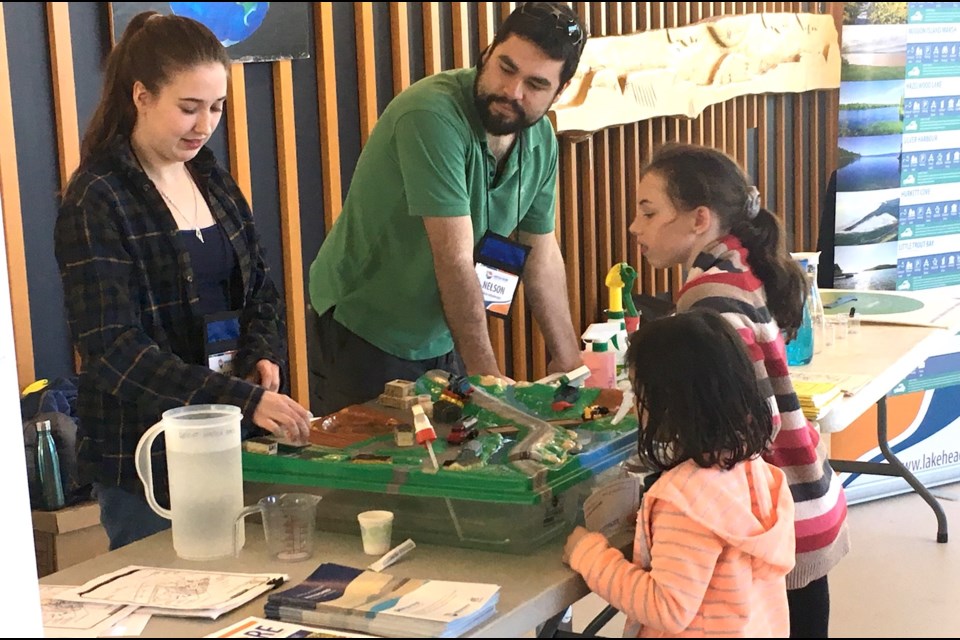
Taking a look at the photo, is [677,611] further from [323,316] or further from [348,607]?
[323,316]

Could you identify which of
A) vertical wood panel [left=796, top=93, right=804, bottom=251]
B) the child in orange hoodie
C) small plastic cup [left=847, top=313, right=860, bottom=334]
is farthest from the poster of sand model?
the child in orange hoodie

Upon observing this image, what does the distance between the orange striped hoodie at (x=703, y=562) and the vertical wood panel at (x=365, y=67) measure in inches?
97.7

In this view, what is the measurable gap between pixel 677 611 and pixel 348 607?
43 cm

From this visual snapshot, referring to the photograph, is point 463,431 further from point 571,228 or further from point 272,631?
point 571,228

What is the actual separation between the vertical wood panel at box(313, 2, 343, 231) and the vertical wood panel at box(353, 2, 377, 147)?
0.11 m

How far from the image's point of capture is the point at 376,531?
5.75 feet

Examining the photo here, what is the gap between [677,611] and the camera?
60.4 inches

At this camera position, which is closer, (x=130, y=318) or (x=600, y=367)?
(x=130, y=318)

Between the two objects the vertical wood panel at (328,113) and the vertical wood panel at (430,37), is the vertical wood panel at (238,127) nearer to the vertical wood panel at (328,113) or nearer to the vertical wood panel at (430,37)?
the vertical wood panel at (328,113)

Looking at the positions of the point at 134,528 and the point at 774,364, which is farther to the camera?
the point at 134,528

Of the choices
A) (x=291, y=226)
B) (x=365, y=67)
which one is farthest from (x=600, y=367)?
(x=365, y=67)

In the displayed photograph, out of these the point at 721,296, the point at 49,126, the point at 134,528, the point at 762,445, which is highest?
the point at 49,126

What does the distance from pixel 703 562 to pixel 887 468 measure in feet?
9.08

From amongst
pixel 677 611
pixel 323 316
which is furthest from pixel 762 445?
pixel 323 316
